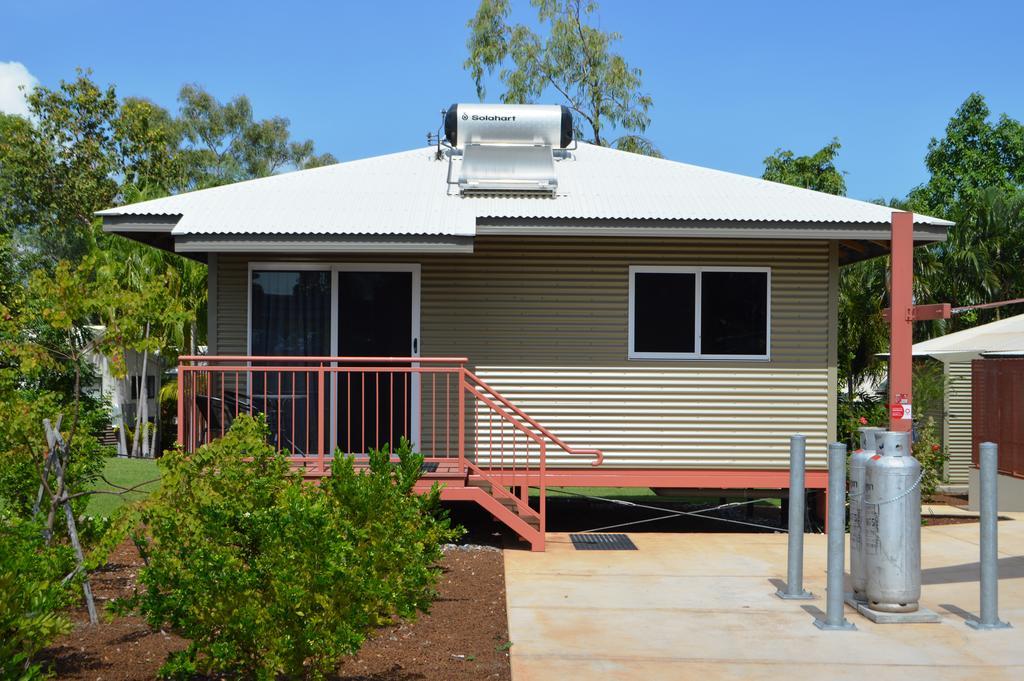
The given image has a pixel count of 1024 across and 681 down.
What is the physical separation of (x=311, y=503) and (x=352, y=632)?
753 mm

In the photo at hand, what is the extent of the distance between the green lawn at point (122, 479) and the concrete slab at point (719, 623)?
541cm

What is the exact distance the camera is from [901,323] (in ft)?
21.8

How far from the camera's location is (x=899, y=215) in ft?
22.1

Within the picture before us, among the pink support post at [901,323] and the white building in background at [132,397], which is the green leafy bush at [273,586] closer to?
the pink support post at [901,323]

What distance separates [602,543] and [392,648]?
4200 millimetres

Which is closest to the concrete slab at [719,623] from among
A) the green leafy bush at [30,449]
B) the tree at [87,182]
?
the green leafy bush at [30,449]

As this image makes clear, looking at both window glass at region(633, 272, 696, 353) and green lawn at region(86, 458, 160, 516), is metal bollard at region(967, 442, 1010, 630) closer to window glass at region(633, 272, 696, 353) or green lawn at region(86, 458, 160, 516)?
window glass at region(633, 272, 696, 353)

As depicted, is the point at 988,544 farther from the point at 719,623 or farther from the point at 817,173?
the point at 817,173

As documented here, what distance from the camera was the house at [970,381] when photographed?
24.3 feet

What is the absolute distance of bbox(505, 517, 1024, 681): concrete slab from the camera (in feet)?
18.1

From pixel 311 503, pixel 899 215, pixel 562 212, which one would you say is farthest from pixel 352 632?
pixel 562 212

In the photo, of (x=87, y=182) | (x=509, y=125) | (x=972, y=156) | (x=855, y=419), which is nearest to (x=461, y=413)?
(x=509, y=125)

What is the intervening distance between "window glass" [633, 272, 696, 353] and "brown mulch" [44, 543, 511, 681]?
13.5 ft

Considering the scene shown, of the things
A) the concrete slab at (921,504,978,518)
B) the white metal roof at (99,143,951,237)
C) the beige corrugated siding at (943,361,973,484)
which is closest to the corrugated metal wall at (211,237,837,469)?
the white metal roof at (99,143,951,237)
